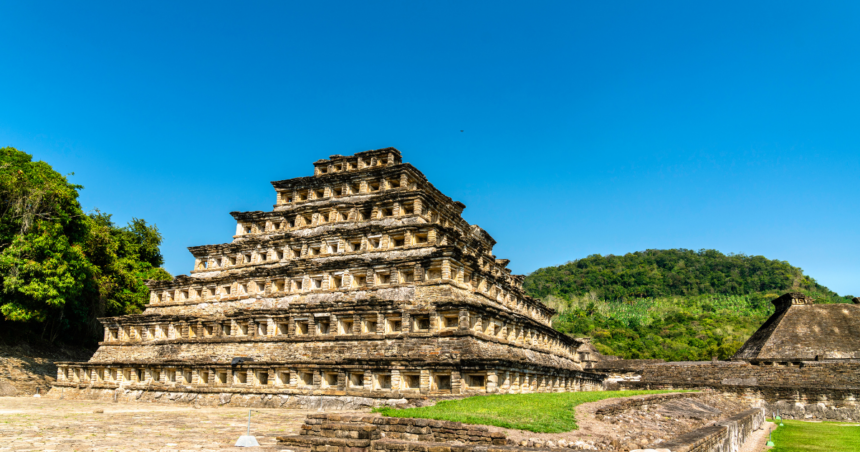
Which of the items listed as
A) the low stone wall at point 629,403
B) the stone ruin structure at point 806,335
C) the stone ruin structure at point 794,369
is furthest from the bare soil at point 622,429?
the stone ruin structure at point 806,335

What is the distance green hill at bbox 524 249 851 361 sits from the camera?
69188 mm

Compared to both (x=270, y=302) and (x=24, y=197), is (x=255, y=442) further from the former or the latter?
(x=24, y=197)

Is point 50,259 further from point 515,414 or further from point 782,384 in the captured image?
point 782,384

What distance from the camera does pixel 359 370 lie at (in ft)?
66.1

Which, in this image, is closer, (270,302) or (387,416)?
(387,416)

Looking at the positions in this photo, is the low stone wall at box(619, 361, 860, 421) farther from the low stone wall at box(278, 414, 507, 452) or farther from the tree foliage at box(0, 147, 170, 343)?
the tree foliage at box(0, 147, 170, 343)

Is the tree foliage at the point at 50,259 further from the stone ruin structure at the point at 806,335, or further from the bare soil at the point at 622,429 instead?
the stone ruin structure at the point at 806,335

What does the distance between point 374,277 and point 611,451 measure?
16.0 metres

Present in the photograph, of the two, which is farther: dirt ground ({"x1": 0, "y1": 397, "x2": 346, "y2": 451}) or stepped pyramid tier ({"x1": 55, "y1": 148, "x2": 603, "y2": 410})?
stepped pyramid tier ({"x1": 55, "y1": 148, "x2": 603, "y2": 410})

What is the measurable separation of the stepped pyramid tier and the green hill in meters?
42.5

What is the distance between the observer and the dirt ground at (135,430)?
33.5 feet

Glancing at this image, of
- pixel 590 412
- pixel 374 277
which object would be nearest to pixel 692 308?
pixel 374 277

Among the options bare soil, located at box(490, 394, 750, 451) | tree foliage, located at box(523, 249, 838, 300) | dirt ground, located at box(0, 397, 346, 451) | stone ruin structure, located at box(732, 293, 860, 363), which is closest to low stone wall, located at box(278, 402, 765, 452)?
bare soil, located at box(490, 394, 750, 451)

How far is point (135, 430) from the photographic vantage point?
41.1 ft
